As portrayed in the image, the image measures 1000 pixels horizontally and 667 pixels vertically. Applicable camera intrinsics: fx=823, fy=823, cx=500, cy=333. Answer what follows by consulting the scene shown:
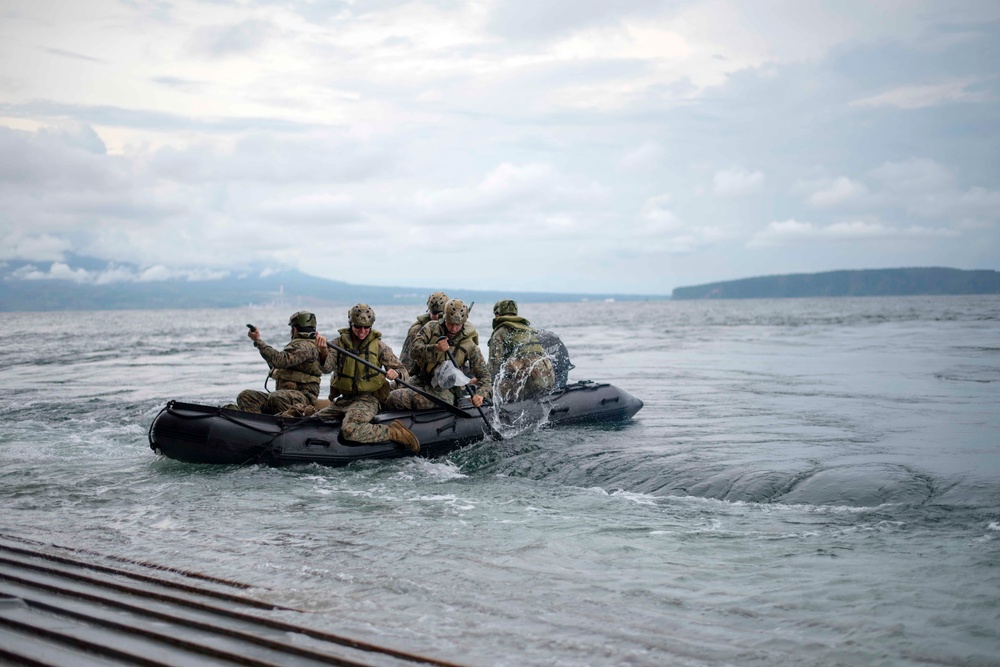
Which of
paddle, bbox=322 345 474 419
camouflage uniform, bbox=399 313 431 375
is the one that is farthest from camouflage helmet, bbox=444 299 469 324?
paddle, bbox=322 345 474 419

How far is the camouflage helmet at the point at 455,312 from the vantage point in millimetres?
11828

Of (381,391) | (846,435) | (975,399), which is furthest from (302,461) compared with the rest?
(975,399)

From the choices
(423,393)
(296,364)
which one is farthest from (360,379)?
(423,393)

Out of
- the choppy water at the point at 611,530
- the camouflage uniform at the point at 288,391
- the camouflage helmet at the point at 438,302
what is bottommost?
the choppy water at the point at 611,530

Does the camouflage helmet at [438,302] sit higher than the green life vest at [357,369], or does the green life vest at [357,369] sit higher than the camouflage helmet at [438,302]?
the camouflage helmet at [438,302]

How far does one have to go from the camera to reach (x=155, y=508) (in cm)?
901

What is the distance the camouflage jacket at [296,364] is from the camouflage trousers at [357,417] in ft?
1.58

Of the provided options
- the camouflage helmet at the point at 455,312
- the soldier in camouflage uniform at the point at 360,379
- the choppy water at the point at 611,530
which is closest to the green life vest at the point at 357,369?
the soldier in camouflage uniform at the point at 360,379

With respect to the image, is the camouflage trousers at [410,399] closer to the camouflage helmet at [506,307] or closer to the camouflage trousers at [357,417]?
the camouflage trousers at [357,417]

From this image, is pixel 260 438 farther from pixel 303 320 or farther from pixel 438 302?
pixel 438 302

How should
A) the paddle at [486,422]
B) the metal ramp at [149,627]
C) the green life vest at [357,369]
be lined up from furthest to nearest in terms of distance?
the paddle at [486,422]
the green life vest at [357,369]
the metal ramp at [149,627]

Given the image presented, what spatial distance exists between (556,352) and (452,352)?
3.21m

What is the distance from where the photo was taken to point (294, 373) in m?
11.9

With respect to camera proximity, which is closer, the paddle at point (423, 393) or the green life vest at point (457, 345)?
the paddle at point (423, 393)
